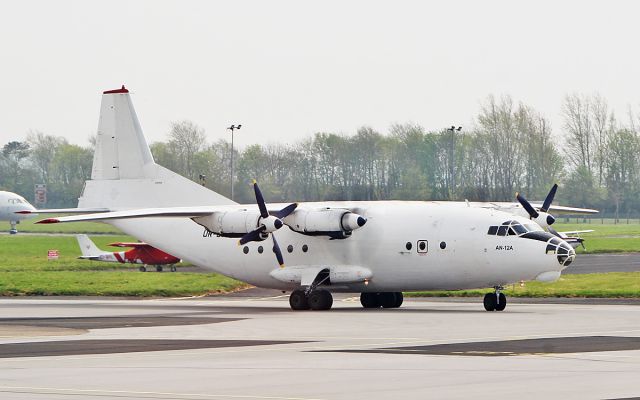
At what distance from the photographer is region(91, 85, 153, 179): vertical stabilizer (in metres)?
47.4

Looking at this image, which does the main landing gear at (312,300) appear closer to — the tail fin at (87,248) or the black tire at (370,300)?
the black tire at (370,300)

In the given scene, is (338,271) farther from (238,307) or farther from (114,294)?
(114,294)

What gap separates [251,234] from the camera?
40.2 m

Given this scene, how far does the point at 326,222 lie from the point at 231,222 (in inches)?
130

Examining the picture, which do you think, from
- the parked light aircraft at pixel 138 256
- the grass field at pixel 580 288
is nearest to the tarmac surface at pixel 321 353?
the grass field at pixel 580 288

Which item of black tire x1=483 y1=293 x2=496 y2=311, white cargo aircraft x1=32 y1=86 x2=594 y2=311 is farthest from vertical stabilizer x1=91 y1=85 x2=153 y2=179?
black tire x1=483 y1=293 x2=496 y2=311

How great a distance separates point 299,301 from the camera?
4100cm

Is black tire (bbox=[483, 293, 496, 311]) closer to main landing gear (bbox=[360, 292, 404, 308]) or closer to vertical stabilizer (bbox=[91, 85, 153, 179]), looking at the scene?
main landing gear (bbox=[360, 292, 404, 308])

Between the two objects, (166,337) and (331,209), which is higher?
(331,209)

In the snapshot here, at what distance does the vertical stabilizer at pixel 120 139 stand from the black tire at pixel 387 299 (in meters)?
11.2

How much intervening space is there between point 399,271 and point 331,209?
3.22 meters

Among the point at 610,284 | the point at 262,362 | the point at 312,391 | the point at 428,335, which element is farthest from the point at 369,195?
the point at 312,391

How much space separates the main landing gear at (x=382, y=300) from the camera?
141ft

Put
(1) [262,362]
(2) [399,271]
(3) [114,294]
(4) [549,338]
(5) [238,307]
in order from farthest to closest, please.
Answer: (3) [114,294], (5) [238,307], (2) [399,271], (4) [549,338], (1) [262,362]
